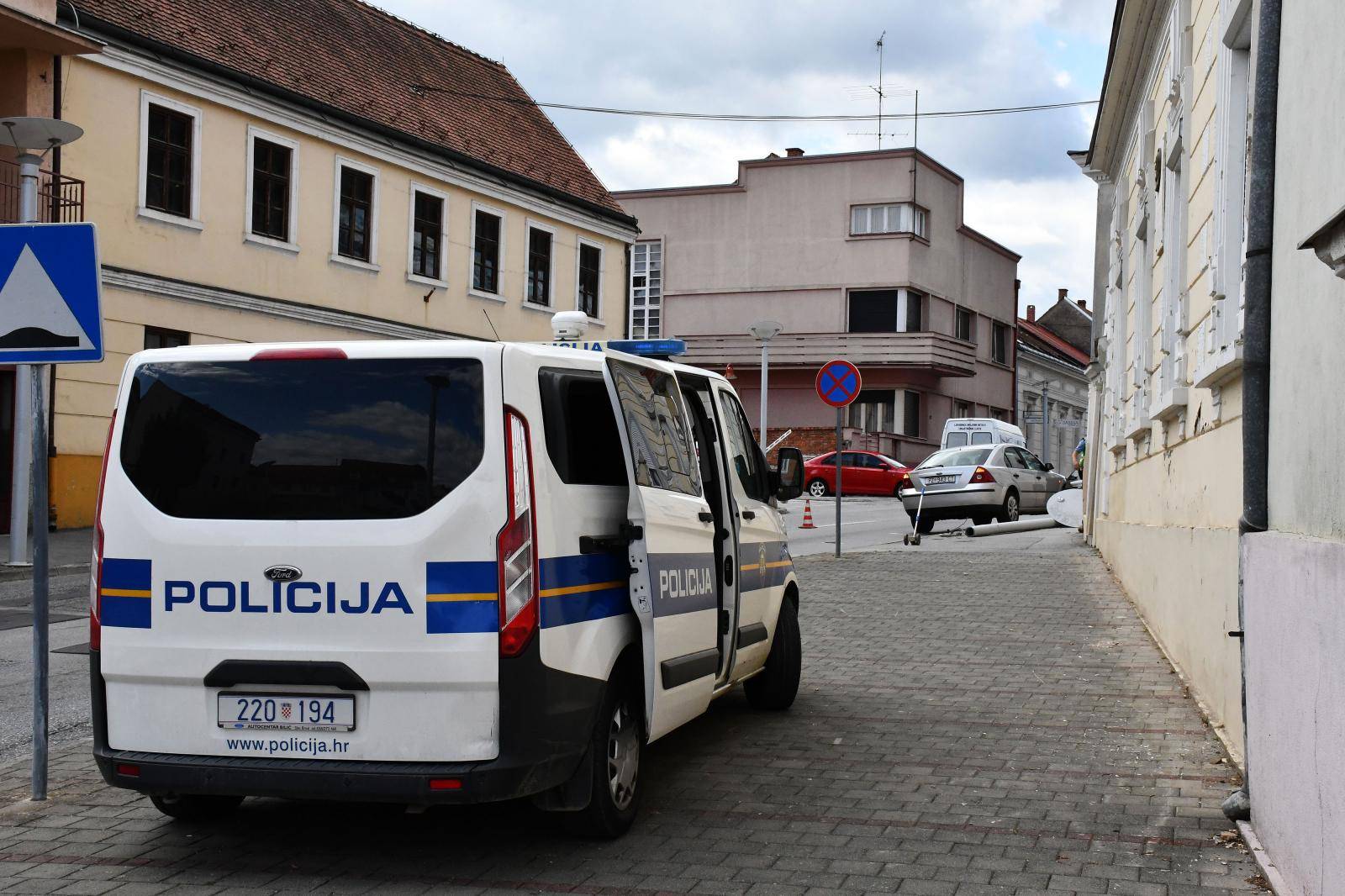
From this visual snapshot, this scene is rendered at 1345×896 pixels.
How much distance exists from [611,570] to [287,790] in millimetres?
1467

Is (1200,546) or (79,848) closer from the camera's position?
(79,848)

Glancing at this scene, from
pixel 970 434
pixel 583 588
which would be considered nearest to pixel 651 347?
pixel 583 588

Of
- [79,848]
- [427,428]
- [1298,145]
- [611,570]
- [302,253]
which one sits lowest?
[79,848]

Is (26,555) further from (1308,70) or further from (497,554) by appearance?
(1308,70)

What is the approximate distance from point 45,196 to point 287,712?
56.4ft

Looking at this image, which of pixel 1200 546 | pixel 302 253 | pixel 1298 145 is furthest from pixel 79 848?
pixel 302 253

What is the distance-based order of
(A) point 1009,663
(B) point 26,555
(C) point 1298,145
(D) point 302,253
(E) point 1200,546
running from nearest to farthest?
(C) point 1298,145 → (E) point 1200,546 → (A) point 1009,663 → (B) point 26,555 → (D) point 302,253

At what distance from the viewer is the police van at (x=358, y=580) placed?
5211 millimetres

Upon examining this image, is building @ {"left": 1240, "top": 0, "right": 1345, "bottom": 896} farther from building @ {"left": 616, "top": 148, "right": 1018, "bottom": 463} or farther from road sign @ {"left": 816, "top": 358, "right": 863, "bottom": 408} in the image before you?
building @ {"left": 616, "top": 148, "right": 1018, "bottom": 463}

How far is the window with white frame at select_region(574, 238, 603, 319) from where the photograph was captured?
112 feet

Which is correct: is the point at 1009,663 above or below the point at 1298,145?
below

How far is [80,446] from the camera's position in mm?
21297

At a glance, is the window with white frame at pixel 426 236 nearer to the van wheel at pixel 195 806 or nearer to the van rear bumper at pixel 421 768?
the van wheel at pixel 195 806

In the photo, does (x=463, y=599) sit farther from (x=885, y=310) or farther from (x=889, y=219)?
(x=889, y=219)
